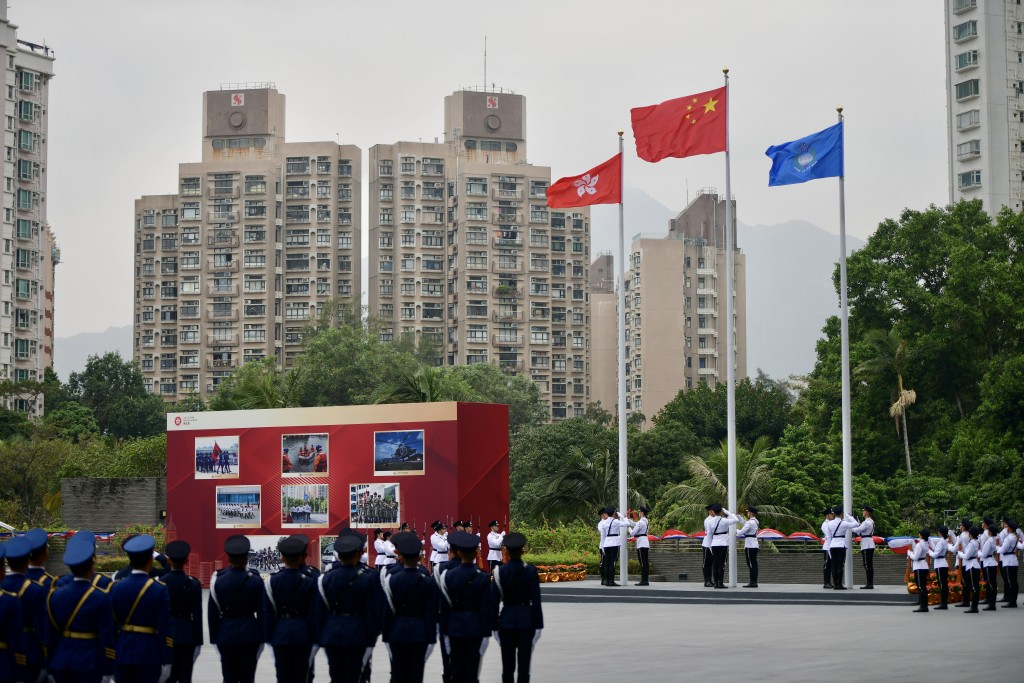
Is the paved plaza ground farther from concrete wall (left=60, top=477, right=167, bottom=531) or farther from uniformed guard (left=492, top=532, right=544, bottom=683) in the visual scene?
concrete wall (left=60, top=477, right=167, bottom=531)

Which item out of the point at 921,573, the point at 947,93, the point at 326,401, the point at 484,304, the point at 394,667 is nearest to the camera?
the point at 394,667

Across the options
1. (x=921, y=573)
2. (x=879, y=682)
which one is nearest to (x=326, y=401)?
(x=921, y=573)

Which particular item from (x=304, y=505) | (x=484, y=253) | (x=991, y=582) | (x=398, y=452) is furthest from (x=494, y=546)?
(x=484, y=253)

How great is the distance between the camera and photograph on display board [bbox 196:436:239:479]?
33.1m

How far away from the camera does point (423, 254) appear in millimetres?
101500

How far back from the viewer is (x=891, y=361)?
4584 centimetres

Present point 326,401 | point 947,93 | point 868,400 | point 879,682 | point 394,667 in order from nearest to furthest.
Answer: point 394,667 < point 879,682 < point 868,400 < point 326,401 < point 947,93

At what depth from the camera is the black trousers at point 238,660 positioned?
1162cm

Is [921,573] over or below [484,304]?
below

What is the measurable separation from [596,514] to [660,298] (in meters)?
65.8

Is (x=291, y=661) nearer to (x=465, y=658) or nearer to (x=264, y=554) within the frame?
(x=465, y=658)

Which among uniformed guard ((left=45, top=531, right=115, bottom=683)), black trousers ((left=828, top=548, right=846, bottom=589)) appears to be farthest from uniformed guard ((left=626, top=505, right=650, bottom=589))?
uniformed guard ((left=45, top=531, right=115, bottom=683))

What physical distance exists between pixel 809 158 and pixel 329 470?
1303 centimetres

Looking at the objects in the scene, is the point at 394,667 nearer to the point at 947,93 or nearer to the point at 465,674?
the point at 465,674
